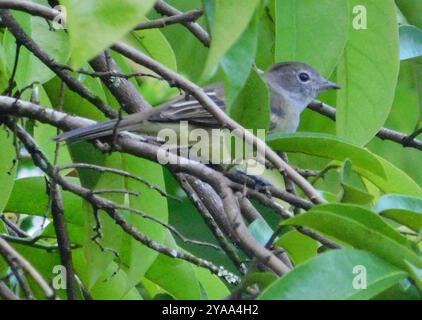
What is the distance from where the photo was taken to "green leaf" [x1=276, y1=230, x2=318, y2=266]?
3.00 meters

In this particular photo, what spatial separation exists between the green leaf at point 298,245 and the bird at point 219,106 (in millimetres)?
614

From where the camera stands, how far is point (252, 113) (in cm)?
323

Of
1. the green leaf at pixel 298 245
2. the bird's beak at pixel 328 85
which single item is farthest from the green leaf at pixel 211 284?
the bird's beak at pixel 328 85

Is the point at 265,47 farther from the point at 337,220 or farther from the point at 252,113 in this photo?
the point at 337,220

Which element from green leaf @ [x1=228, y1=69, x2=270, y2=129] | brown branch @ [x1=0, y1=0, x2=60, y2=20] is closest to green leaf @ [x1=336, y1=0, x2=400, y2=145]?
green leaf @ [x1=228, y1=69, x2=270, y2=129]

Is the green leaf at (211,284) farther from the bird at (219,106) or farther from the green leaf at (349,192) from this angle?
the green leaf at (349,192)

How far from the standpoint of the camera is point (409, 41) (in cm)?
444

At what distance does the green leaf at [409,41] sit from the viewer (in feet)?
14.5

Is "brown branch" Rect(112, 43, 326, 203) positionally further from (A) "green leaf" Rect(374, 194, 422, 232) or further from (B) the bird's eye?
(B) the bird's eye

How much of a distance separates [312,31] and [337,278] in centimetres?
137

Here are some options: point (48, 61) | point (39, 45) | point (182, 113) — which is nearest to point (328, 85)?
point (182, 113)
